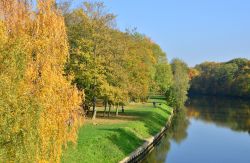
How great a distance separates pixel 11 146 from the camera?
43.8ft

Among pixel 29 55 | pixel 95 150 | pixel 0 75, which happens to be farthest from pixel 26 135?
pixel 95 150

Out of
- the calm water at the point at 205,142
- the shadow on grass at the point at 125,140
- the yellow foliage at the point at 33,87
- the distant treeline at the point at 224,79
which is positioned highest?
the distant treeline at the point at 224,79

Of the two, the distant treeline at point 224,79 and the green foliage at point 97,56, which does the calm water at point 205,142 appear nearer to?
the green foliage at point 97,56

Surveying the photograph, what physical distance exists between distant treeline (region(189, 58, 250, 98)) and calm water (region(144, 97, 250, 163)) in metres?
71.5

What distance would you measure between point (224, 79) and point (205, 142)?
116 metres

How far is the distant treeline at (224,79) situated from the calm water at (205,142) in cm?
7147

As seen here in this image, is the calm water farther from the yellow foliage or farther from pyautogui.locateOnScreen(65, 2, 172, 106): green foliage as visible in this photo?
the yellow foliage

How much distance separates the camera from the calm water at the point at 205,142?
39.9 m

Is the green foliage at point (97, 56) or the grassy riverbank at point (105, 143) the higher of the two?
the green foliage at point (97, 56)

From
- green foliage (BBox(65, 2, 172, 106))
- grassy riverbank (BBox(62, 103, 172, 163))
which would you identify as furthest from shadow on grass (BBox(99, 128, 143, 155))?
green foliage (BBox(65, 2, 172, 106))

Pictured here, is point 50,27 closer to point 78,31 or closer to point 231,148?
point 78,31

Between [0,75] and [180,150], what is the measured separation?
33896mm

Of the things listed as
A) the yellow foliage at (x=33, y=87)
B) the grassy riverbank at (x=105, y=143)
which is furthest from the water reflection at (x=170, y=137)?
the yellow foliage at (x=33, y=87)

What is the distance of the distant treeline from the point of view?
474ft
